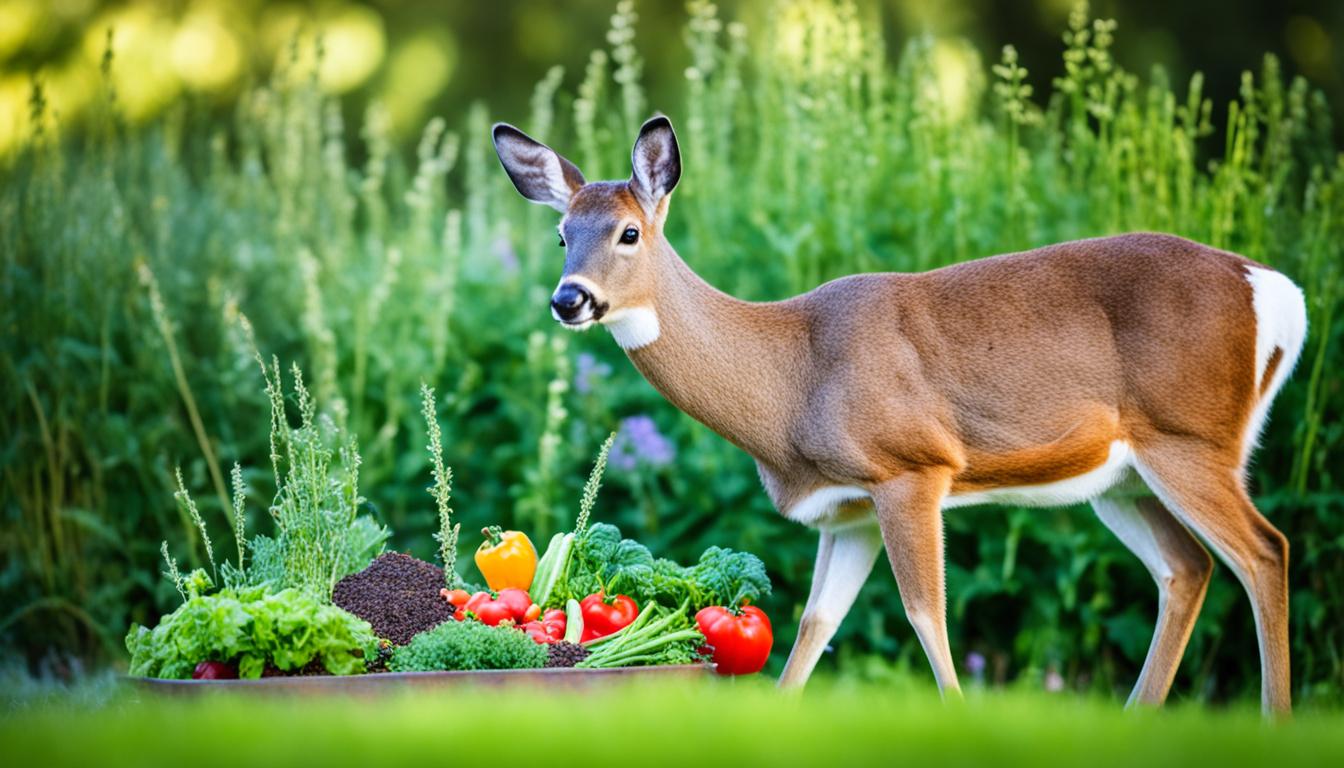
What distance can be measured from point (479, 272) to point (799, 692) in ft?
12.9

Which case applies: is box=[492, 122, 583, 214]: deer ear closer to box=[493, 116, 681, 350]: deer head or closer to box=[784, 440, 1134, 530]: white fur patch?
box=[493, 116, 681, 350]: deer head

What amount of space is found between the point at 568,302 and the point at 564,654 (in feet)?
3.09

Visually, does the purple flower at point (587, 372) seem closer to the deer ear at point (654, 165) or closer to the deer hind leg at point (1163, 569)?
the deer ear at point (654, 165)

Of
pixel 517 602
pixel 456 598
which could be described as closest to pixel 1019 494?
pixel 517 602

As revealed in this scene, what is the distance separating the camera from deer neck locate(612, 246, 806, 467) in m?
4.59

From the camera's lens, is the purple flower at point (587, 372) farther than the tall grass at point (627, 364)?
Yes

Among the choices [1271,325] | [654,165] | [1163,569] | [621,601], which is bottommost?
[1163,569]

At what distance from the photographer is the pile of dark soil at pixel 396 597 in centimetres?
435

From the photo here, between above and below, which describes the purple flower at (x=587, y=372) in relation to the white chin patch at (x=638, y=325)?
below

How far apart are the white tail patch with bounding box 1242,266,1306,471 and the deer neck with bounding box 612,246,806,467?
4.22 ft

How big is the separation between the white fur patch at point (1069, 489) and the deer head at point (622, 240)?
1065mm

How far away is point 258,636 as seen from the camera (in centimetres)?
389

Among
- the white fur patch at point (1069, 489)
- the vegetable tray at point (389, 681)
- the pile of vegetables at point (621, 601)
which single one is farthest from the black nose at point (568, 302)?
the white fur patch at point (1069, 489)

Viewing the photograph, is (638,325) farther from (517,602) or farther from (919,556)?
(919,556)
